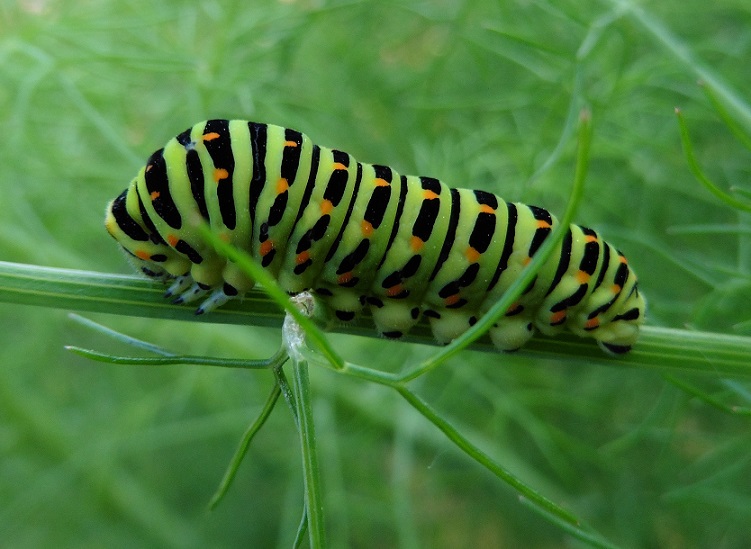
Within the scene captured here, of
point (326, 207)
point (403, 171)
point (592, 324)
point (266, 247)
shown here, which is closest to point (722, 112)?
point (592, 324)

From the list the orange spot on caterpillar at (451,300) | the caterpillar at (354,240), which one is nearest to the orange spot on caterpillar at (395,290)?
the caterpillar at (354,240)

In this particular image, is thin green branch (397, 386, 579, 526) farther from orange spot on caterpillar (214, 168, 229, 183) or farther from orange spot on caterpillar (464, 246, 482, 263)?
orange spot on caterpillar (214, 168, 229, 183)

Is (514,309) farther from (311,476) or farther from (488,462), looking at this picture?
(311,476)

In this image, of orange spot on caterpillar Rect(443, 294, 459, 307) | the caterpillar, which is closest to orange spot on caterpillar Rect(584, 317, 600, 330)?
the caterpillar

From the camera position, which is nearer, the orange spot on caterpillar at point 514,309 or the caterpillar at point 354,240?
the caterpillar at point 354,240

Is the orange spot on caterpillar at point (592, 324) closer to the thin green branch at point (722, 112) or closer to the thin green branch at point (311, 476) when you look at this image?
the thin green branch at point (722, 112)

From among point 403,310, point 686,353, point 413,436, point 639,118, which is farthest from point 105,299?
point 639,118
